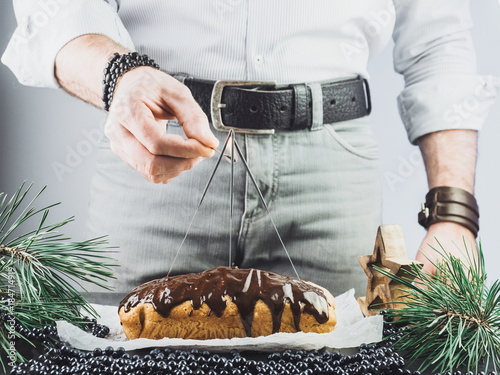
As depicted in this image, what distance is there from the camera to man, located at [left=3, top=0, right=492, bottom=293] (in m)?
0.81

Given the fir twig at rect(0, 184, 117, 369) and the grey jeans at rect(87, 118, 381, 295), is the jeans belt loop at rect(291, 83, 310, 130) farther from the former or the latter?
the fir twig at rect(0, 184, 117, 369)

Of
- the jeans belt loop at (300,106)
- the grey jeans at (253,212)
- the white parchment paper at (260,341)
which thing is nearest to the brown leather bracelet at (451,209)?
the grey jeans at (253,212)

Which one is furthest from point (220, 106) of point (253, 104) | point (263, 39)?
point (263, 39)

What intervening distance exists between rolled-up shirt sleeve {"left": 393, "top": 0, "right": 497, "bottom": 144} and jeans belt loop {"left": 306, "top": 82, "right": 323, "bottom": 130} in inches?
8.4

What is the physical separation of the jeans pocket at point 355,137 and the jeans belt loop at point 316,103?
1.0 inches

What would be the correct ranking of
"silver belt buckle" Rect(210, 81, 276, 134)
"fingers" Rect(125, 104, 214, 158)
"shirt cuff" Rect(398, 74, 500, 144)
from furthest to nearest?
1. "shirt cuff" Rect(398, 74, 500, 144)
2. "silver belt buckle" Rect(210, 81, 276, 134)
3. "fingers" Rect(125, 104, 214, 158)

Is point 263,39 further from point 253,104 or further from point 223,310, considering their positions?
point 223,310

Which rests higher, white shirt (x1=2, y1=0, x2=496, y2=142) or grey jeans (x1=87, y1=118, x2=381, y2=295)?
white shirt (x1=2, y1=0, x2=496, y2=142)

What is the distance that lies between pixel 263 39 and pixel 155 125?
337 mm

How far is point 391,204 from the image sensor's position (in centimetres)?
122

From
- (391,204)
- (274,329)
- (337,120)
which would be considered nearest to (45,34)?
(337,120)

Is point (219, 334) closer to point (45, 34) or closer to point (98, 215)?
point (98, 215)

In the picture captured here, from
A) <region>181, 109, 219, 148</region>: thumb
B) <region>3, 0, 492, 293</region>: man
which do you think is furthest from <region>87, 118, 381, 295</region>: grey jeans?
<region>181, 109, 219, 148</region>: thumb

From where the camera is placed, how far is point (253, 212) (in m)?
0.82
